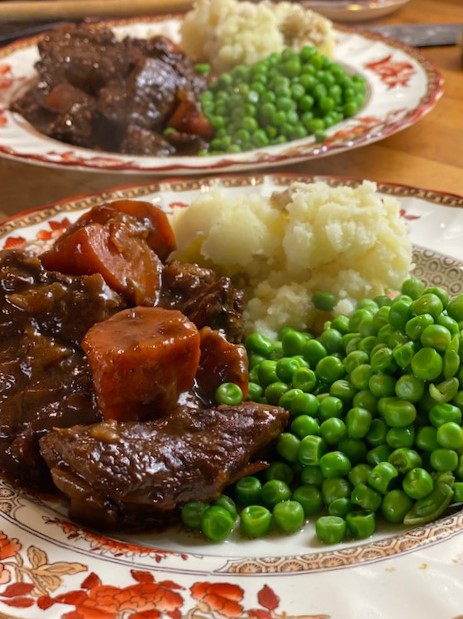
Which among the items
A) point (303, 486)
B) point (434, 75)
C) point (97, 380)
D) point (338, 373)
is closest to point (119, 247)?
point (97, 380)

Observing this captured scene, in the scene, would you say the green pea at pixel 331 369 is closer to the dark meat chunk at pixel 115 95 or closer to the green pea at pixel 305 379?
the green pea at pixel 305 379

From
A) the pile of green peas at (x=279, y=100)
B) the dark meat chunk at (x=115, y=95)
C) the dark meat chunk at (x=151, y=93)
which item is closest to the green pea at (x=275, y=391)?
the pile of green peas at (x=279, y=100)

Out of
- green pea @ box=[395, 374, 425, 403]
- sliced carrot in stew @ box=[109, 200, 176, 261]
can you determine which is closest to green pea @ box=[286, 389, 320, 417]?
green pea @ box=[395, 374, 425, 403]

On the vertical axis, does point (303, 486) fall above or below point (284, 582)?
below

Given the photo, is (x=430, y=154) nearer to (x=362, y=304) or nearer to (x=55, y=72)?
(x=362, y=304)

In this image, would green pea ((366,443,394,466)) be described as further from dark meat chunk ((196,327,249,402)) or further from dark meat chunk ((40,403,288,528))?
dark meat chunk ((196,327,249,402))

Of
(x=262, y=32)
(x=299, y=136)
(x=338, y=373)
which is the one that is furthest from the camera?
(x=262, y=32)

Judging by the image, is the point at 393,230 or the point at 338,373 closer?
the point at 338,373
